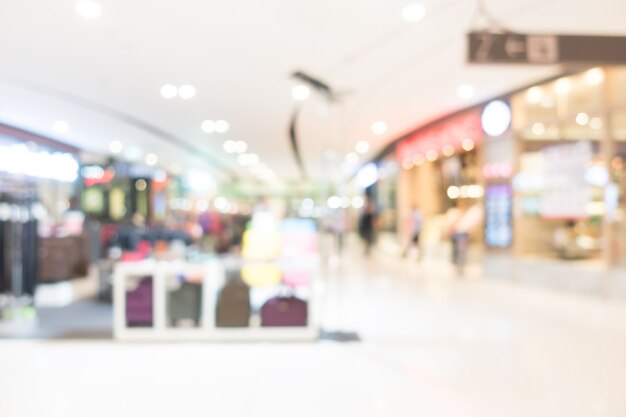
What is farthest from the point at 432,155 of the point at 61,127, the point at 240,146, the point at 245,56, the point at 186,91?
the point at 61,127

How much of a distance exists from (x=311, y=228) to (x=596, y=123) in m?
5.38

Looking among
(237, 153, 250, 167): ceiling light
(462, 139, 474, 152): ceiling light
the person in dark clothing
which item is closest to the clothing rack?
(462, 139, 474, 152): ceiling light

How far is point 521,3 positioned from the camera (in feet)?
16.6

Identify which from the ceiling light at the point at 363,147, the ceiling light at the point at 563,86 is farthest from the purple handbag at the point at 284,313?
the ceiling light at the point at 363,147

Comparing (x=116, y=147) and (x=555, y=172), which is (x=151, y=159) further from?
(x=555, y=172)

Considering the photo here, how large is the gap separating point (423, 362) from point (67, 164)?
279 inches

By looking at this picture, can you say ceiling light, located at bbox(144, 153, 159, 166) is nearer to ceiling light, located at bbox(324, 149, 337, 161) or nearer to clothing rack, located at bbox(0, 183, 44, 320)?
ceiling light, located at bbox(324, 149, 337, 161)

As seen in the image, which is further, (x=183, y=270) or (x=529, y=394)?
(x=183, y=270)

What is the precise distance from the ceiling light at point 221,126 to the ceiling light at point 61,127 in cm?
322

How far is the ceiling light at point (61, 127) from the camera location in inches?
366

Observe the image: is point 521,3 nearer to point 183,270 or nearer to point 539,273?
point 183,270

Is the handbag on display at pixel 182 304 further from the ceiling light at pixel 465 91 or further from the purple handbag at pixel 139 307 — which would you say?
the ceiling light at pixel 465 91

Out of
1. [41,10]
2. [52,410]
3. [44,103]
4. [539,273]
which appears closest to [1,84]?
[41,10]

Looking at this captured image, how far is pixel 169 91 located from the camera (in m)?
8.67
